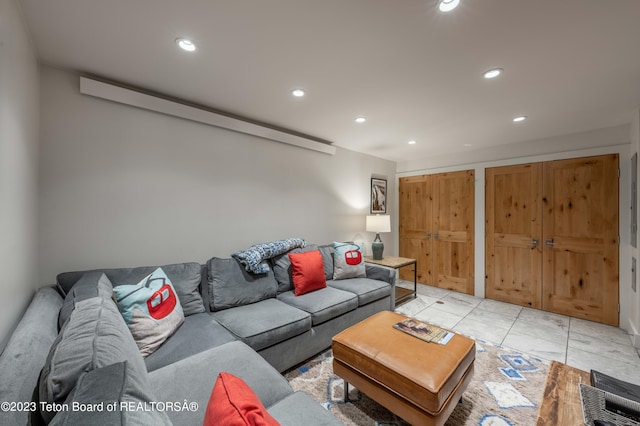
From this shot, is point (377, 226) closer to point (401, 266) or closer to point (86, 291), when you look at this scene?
point (401, 266)

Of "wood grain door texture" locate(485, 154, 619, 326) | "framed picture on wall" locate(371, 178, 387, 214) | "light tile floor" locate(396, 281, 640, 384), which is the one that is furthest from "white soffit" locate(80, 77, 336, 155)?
"wood grain door texture" locate(485, 154, 619, 326)

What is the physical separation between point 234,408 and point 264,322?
133cm

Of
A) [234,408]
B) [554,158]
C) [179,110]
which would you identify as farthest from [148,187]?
[554,158]

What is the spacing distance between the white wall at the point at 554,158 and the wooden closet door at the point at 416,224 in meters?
0.27

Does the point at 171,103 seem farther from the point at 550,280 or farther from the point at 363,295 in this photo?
the point at 550,280

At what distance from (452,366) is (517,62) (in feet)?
6.81

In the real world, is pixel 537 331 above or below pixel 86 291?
below

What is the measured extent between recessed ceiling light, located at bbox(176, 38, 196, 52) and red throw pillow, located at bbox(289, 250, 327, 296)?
199cm

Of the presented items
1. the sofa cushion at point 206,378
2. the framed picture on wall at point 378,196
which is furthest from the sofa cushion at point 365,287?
the framed picture on wall at point 378,196

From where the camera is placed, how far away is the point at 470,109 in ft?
8.47

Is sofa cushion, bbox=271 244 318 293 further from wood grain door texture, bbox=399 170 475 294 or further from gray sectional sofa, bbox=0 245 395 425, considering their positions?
wood grain door texture, bbox=399 170 475 294

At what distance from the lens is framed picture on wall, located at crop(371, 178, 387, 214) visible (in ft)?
15.2

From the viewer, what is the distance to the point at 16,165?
4.54 ft

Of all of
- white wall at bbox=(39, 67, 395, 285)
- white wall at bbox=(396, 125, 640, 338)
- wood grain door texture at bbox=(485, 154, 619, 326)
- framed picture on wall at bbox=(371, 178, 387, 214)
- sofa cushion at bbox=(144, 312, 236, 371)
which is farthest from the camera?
framed picture on wall at bbox=(371, 178, 387, 214)
